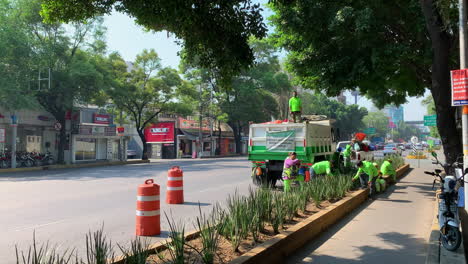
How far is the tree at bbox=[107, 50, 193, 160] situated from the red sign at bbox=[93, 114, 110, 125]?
1.88m

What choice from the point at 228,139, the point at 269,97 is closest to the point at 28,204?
the point at 269,97

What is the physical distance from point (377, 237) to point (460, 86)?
3645 mm

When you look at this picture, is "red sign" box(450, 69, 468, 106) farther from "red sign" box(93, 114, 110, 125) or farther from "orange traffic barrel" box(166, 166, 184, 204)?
"red sign" box(93, 114, 110, 125)

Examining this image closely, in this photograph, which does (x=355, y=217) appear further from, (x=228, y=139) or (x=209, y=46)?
(x=228, y=139)

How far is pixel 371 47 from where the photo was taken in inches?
435

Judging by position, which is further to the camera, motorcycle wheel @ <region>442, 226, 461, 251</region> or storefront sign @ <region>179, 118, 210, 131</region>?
storefront sign @ <region>179, 118, 210, 131</region>

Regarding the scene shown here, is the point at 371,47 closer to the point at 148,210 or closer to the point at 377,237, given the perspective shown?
the point at 377,237

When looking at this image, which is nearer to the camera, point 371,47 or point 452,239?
point 452,239

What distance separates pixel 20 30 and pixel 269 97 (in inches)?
1359

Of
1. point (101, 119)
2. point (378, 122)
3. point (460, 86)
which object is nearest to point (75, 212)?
point (460, 86)

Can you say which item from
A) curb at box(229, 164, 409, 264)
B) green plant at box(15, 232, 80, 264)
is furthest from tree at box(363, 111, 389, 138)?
green plant at box(15, 232, 80, 264)

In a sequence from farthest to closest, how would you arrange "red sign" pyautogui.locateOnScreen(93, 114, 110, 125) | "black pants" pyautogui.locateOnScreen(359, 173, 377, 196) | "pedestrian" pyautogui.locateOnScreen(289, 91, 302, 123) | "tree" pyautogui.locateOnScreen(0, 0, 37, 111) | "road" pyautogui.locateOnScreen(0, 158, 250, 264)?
"red sign" pyautogui.locateOnScreen(93, 114, 110, 125) → "tree" pyautogui.locateOnScreen(0, 0, 37, 111) → "pedestrian" pyautogui.locateOnScreen(289, 91, 302, 123) → "black pants" pyautogui.locateOnScreen(359, 173, 377, 196) → "road" pyautogui.locateOnScreen(0, 158, 250, 264)

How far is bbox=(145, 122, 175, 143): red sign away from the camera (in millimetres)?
46906

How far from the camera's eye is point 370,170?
10352 mm
